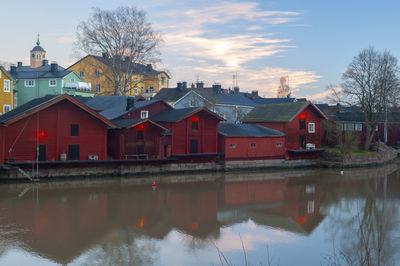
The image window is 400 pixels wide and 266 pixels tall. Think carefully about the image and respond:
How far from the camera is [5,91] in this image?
43.6 m

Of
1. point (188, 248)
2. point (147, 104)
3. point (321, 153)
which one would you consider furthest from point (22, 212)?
point (321, 153)

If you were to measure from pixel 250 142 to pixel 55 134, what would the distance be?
16.4 meters

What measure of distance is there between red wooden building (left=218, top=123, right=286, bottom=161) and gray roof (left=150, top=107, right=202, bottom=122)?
3.46 m

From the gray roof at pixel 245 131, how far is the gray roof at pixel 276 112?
216 cm

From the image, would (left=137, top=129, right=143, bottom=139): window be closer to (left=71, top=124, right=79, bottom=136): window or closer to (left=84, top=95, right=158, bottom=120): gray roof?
(left=84, top=95, right=158, bottom=120): gray roof

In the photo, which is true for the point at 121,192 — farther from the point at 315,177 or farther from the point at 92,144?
the point at 315,177

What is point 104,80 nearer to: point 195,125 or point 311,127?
point 195,125

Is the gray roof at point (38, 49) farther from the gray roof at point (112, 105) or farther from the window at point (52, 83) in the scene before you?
the gray roof at point (112, 105)

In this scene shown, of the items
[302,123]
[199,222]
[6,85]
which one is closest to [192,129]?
[302,123]

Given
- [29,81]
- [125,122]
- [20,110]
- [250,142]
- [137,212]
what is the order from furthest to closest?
1. [29,81]
2. [250,142]
3. [125,122]
4. [20,110]
5. [137,212]

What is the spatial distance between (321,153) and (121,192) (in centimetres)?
2336

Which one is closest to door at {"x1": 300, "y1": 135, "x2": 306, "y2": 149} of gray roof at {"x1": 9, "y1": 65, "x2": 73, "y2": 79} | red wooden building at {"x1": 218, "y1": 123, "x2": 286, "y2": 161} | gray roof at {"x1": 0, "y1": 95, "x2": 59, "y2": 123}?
red wooden building at {"x1": 218, "y1": 123, "x2": 286, "y2": 161}

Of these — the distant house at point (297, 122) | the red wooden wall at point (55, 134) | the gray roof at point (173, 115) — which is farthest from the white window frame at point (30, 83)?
the distant house at point (297, 122)

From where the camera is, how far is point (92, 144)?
2967 centimetres
